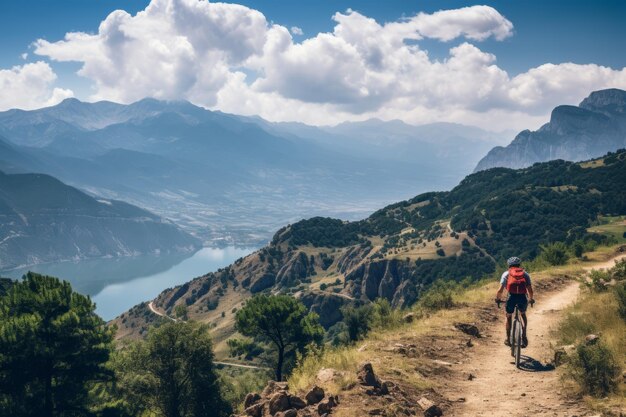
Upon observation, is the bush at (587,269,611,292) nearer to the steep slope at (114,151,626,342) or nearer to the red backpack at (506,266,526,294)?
the red backpack at (506,266,526,294)

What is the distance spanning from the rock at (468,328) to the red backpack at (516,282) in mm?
3452

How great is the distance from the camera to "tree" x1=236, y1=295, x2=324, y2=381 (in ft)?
120

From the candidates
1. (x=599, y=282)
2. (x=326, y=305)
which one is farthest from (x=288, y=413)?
(x=326, y=305)

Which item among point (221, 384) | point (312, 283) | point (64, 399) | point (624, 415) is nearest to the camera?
point (624, 415)

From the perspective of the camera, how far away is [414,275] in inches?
5369

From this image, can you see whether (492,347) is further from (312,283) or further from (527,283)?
(312,283)

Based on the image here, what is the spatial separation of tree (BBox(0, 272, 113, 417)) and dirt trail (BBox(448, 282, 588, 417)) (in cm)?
2589

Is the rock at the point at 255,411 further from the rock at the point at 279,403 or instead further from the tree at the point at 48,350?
the tree at the point at 48,350

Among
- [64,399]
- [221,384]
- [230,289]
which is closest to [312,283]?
[230,289]

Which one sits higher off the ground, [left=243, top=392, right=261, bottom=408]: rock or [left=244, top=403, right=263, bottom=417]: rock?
[left=244, top=403, right=263, bottom=417]: rock

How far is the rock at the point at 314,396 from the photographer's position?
10.7m

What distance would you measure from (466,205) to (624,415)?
19614cm

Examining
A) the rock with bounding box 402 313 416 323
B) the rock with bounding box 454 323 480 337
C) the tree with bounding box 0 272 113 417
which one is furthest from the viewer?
the tree with bounding box 0 272 113 417

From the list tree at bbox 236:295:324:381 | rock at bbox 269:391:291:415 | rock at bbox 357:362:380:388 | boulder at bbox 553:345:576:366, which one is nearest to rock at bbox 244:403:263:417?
rock at bbox 269:391:291:415
